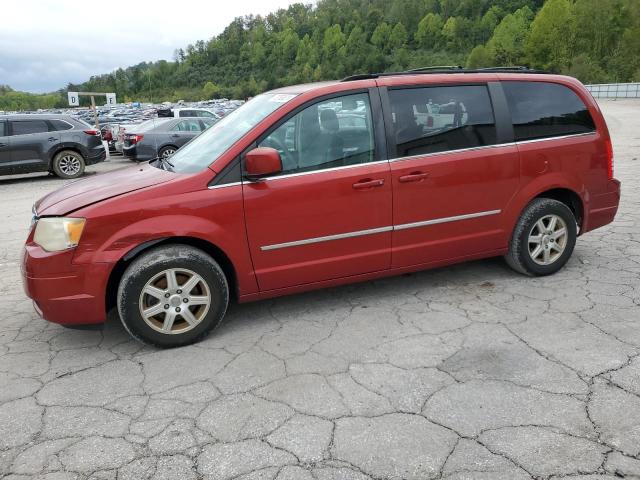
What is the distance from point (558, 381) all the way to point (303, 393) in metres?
1.41

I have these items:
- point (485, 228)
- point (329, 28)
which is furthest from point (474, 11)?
point (485, 228)

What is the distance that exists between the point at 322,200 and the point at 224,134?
97 centimetres

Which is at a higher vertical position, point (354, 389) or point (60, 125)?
point (60, 125)

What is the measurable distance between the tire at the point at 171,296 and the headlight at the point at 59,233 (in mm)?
381

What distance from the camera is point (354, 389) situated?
2.98 meters

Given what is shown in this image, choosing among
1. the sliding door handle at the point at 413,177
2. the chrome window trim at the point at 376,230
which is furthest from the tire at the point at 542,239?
the sliding door handle at the point at 413,177

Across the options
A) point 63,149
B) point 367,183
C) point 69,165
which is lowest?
point 69,165

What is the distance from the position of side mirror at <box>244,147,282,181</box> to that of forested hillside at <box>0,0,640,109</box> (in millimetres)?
77298

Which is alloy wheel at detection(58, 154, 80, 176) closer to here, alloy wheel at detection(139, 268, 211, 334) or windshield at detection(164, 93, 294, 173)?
windshield at detection(164, 93, 294, 173)

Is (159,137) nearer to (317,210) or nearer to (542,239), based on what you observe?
(317,210)

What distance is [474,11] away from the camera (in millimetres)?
133750

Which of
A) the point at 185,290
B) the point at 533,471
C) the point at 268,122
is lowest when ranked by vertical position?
the point at 533,471

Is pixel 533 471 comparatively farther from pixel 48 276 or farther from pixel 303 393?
pixel 48 276

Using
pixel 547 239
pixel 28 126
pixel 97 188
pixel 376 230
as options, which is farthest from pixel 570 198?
pixel 28 126
